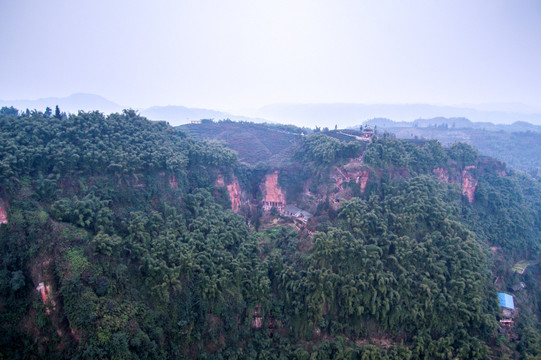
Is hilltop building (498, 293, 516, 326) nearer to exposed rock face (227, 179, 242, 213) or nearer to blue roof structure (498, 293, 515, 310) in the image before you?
blue roof structure (498, 293, 515, 310)

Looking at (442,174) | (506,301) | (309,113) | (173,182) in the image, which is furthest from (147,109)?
(506,301)

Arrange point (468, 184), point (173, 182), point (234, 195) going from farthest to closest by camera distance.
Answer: point (468, 184)
point (234, 195)
point (173, 182)

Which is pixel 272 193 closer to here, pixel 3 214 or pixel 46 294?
pixel 46 294

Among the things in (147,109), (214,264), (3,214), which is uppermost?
(147,109)

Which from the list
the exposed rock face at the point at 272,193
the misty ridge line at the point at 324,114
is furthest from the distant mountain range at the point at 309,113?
the exposed rock face at the point at 272,193

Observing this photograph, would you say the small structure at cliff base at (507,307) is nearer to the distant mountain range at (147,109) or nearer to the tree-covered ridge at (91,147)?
the tree-covered ridge at (91,147)

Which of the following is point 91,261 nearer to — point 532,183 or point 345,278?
point 345,278

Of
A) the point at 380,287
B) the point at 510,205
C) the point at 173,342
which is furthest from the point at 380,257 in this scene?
the point at 510,205
